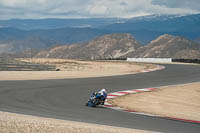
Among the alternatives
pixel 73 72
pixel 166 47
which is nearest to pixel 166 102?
pixel 73 72

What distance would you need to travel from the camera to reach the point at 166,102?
16.0 meters

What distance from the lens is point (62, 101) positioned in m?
14.9

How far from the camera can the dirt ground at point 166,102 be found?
13.4m

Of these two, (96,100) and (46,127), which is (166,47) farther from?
(46,127)

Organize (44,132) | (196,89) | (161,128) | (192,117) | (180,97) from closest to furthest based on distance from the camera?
(44,132) → (161,128) → (192,117) → (180,97) → (196,89)

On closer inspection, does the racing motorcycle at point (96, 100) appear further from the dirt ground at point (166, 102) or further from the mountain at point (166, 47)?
the mountain at point (166, 47)

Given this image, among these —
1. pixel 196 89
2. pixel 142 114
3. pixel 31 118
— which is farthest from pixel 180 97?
pixel 31 118

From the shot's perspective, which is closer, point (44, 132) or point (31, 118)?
point (44, 132)

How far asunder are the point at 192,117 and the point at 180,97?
527 cm

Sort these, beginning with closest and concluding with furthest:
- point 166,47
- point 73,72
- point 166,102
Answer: point 166,102 < point 73,72 < point 166,47

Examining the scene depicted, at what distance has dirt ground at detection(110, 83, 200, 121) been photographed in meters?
13.4

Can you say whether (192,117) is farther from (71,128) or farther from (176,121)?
(71,128)

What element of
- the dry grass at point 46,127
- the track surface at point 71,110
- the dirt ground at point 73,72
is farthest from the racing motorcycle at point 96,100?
the dirt ground at point 73,72

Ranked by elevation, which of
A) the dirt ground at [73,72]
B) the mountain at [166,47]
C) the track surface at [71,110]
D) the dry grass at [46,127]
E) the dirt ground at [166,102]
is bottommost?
the mountain at [166,47]
